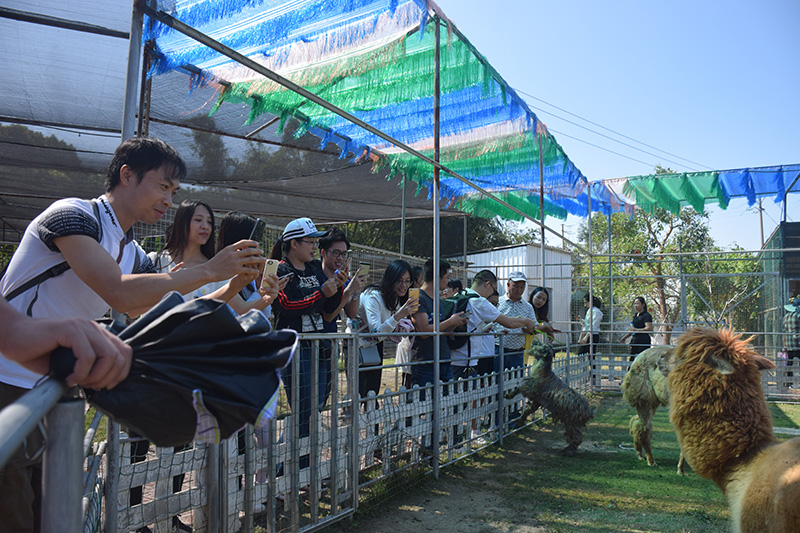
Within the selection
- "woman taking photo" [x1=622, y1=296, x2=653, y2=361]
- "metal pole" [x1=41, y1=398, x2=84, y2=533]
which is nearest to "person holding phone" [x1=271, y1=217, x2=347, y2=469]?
"metal pole" [x1=41, y1=398, x2=84, y2=533]

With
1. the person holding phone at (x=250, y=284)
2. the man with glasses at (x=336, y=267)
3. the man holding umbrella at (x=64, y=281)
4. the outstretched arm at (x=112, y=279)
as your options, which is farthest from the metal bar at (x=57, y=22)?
the outstretched arm at (x=112, y=279)

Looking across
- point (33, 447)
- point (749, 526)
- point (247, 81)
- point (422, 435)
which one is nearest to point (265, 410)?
point (33, 447)

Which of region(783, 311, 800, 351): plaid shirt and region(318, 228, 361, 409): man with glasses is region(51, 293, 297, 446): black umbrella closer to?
region(318, 228, 361, 409): man with glasses

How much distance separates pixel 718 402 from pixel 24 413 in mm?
3209

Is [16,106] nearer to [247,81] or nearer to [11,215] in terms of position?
[247,81]

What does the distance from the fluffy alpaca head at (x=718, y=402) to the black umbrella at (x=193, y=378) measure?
2.78 metres

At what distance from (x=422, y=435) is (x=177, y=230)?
2.90 metres

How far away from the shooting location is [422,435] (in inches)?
199

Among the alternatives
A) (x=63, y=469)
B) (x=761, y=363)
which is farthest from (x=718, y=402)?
(x=63, y=469)

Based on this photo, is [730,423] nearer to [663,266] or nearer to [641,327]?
[641,327]

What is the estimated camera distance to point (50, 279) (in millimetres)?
1778

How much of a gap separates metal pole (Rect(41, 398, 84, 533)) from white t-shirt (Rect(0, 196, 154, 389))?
1026 mm

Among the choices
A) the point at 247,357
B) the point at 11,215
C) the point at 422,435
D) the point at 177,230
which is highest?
the point at 11,215

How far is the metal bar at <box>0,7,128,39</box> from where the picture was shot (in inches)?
171
